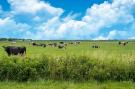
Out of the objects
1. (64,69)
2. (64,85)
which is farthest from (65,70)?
(64,85)

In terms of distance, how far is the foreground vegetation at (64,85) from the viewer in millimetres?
15107

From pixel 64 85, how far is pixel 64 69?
5.14 feet

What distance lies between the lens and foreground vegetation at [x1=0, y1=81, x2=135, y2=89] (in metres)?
15.1

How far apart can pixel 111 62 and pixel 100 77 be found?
1.11m

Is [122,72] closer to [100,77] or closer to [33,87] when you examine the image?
[100,77]

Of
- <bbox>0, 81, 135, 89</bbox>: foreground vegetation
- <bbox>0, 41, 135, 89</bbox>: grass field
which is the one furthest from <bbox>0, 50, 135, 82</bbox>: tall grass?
<bbox>0, 81, 135, 89</bbox>: foreground vegetation

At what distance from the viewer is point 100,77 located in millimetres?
16891

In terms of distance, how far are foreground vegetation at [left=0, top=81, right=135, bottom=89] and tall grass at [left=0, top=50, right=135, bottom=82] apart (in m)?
0.56

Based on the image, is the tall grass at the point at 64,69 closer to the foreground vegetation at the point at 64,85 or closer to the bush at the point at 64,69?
the bush at the point at 64,69

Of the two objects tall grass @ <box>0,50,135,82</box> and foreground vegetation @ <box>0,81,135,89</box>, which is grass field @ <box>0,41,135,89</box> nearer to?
tall grass @ <box>0,50,135,82</box>

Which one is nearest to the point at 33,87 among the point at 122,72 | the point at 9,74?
the point at 9,74

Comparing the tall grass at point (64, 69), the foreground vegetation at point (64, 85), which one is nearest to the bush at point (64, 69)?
the tall grass at point (64, 69)

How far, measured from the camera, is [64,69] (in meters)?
17.0

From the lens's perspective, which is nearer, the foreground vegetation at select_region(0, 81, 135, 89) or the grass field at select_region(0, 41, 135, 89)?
the foreground vegetation at select_region(0, 81, 135, 89)
